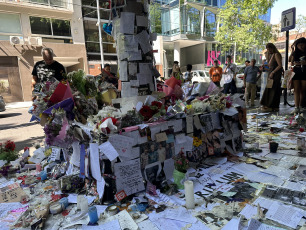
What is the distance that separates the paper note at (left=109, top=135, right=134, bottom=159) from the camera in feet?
6.81

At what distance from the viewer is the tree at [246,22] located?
1343cm

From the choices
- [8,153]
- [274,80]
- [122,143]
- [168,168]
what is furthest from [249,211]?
[274,80]

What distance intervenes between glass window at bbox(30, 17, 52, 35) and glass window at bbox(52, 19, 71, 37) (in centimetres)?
32

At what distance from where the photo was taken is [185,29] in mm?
18984

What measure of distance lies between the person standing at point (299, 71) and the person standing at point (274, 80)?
0.35m

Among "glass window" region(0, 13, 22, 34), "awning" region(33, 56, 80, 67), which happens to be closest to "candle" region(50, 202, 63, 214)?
"awning" region(33, 56, 80, 67)

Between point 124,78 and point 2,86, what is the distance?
47.2 ft

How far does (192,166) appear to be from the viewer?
274 cm

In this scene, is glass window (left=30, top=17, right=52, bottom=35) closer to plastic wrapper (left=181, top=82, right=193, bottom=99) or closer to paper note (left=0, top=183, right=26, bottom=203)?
plastic wrapper (left=181, top=82, right=193, bottom=99)

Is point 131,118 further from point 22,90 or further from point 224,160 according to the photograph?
point 22,90

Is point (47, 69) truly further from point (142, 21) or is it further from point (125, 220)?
point (125, 220)

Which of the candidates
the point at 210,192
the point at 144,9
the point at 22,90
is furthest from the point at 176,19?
the point at 210,192

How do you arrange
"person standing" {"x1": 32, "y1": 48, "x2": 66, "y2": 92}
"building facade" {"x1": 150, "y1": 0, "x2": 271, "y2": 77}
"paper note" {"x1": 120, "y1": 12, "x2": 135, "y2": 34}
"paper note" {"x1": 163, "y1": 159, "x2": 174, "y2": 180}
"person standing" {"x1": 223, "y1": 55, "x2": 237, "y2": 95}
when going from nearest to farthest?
"paper note" {"x1": 163, "y1": 159, "x2": 174, "y2": 180}, "paper note" {"x1": 120, "y1": 12, "x2": 135, "y2": 34}, "person standing" {"x1": 32, "y1": 48, "x2": 66, "y2": 92}, "person standing" {"x1": 223, "y1": 55, "x2": 237, "y2": 95}, "building facade" {"x1": 150, "y1": 0, "x2": 271, "y2": 77}

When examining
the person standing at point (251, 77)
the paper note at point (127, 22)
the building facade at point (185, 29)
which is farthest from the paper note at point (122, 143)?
the building facade at point (185, 29)
